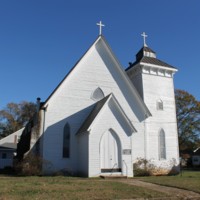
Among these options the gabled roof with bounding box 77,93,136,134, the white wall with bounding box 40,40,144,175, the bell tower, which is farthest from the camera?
the bell tower

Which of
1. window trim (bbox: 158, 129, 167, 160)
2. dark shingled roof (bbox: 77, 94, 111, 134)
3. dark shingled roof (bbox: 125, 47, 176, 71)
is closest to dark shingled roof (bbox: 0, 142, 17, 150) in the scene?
dark shingled roof (bbox: 125, 47, 176, 71)

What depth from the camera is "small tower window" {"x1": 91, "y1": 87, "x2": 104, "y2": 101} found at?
24.5 m

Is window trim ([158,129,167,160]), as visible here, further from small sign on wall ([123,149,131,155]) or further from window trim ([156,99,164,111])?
small sign on wall ([123,149,131,155])

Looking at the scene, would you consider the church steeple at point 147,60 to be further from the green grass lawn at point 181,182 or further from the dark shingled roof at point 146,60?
the green grass lawn at point 181,182

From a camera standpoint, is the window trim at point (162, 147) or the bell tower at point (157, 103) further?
the window trim at point (162, 147)

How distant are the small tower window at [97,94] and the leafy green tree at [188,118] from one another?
30742mm

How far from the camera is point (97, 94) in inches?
973

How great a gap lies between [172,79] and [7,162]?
30970 millimetres

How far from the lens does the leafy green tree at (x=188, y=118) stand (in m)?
51.1

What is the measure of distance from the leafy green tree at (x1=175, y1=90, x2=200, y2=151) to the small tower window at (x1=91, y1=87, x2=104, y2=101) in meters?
30.7

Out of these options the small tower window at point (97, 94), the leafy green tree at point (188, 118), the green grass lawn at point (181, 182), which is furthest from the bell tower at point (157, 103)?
the leafy green tree at point (188, 118)

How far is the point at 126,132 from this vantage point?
21.6 m

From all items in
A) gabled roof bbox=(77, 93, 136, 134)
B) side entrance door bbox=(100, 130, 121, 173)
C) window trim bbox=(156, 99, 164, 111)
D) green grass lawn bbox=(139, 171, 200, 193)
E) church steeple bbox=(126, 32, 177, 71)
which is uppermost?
church steeple bbox=(126, 32, 177, 71)

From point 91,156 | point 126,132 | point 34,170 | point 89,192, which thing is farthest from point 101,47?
point 89,192
